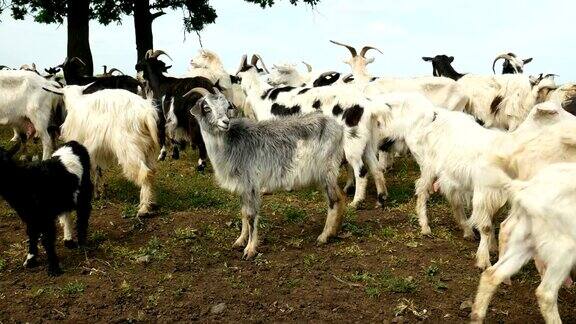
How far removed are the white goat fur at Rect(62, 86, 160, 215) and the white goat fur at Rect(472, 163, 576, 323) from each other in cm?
421

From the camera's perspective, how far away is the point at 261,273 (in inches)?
218

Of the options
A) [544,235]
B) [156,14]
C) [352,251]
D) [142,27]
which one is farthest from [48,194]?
[156,14]

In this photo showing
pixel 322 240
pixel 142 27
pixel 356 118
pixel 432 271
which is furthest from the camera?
pixel 142 27

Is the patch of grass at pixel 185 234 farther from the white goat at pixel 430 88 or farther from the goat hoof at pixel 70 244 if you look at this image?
the white goat at pixel 430 88

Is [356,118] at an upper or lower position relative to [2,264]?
upper

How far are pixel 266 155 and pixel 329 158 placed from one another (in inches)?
25.3

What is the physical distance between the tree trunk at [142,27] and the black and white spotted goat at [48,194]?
→ 9.89 m

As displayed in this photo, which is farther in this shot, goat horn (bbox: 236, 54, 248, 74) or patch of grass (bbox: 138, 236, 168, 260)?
goat horn (bbox: 236, 54, 248, 74)

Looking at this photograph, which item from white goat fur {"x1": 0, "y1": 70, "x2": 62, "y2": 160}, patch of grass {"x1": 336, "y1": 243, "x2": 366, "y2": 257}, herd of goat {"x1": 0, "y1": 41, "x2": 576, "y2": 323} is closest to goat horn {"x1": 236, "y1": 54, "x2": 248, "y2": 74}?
herd of goat {"x1": 0, "y1": 41, "x2": 576, "y2": 323}

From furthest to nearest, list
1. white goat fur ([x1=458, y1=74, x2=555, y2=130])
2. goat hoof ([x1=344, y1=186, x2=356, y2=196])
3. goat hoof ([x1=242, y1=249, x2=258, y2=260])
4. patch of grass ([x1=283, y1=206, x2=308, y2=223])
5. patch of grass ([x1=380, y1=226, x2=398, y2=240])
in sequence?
1. white goat fur ([x1=458, y1=74, x2=555, y2=130])
2. goat hoof ([x1=344, y1=186, x2=356, y2=196])
3. patch of grass ([x1=283, y1=206, x2=308, y2=223])
4. patch of grass ([x1=380, y1=226, x2=398, y2=240])
5. goat hoof ([x1=242, y1=249, x2=258, y2=260])

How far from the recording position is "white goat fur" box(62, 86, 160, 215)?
7.14 metres

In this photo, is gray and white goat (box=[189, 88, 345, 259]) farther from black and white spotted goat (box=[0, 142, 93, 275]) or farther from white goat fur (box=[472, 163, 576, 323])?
white goat fur (box=[472, 163, 576, 323])

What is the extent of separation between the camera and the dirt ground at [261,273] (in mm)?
4809

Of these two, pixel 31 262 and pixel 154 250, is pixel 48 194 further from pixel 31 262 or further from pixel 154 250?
pixel 154 250
